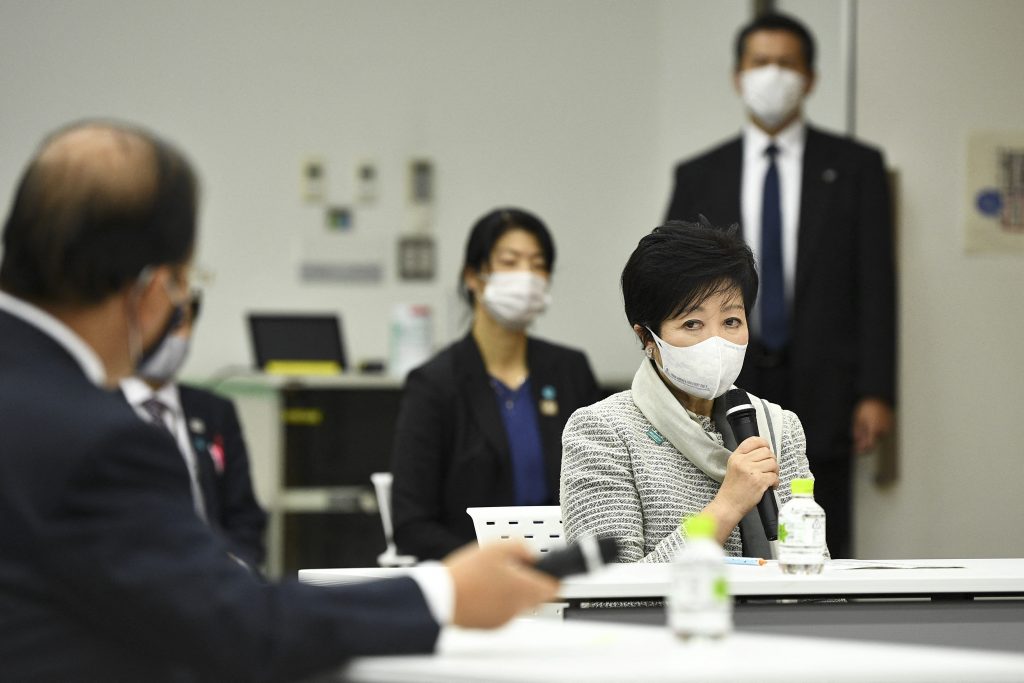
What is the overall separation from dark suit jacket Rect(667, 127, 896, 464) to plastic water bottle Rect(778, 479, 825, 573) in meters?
1.86

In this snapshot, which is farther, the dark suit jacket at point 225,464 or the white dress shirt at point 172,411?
the dark suit jacket at point 225,464

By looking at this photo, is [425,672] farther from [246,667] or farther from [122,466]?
[122,466]

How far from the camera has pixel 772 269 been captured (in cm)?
401

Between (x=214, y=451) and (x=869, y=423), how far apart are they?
1904 millimetres

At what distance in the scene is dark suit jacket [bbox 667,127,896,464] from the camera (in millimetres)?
3961

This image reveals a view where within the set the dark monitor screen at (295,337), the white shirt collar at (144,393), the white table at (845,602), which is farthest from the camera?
the dark monitor screen at (295,337)

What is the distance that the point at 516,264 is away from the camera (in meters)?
3.76

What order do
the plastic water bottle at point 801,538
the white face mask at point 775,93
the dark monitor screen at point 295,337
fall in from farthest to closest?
1. the dark monitor screen at point 295,337
2. the white face mask at point 775,93
3. the plastic water bottle at point 801,538

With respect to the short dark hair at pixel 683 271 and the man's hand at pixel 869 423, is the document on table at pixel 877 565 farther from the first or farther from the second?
the man's hand at pixel 869 423

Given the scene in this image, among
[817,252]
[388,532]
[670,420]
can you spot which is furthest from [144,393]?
[817,252]

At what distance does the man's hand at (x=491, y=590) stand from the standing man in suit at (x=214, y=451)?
172cm

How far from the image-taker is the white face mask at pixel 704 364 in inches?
93.9

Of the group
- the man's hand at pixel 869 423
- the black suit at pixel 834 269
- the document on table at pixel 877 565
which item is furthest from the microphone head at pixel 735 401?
the man's hand at pixel 869 423

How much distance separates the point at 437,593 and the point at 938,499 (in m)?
3.20
